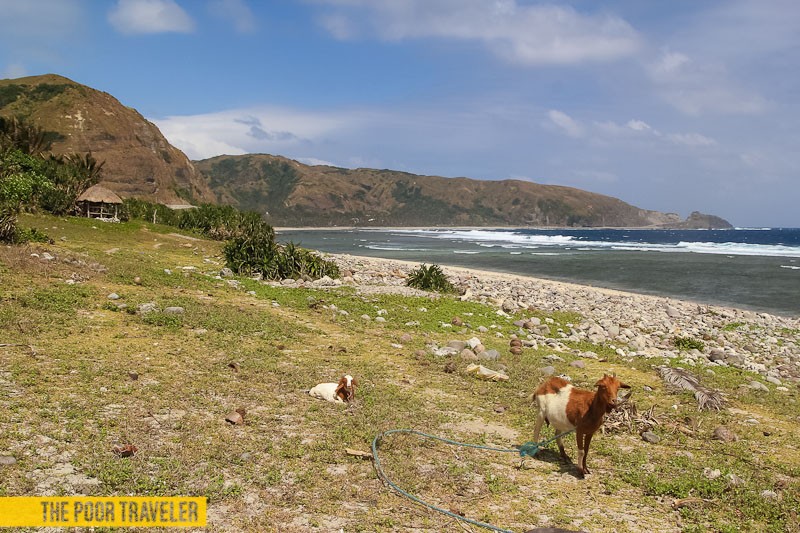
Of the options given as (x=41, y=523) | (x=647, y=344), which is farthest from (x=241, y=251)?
(x=41, y=523)

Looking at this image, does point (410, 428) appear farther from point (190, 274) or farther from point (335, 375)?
point (190, 274)

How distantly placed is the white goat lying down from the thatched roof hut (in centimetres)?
3422

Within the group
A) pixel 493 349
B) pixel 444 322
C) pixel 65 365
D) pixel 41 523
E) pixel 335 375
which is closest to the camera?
pixel 41 523

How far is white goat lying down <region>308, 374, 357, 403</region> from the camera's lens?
7.43 meters

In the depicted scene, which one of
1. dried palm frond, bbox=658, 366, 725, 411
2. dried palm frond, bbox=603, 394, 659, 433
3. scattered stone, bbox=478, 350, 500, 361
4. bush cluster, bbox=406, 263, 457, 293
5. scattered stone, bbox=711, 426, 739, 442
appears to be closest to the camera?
scattered stone, bbox=711, 426, 739, 442

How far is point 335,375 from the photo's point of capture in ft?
28.0

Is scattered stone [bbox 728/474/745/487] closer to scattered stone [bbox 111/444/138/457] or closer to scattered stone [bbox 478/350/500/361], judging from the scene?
scattered stone [bbox 478/350/500/361]

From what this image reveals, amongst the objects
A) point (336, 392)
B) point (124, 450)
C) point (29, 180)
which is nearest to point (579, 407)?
point (336, 392)

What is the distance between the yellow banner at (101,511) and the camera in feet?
12.9

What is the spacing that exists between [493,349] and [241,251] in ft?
42.0

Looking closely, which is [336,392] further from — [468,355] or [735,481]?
[735,481]

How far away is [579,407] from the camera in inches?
220

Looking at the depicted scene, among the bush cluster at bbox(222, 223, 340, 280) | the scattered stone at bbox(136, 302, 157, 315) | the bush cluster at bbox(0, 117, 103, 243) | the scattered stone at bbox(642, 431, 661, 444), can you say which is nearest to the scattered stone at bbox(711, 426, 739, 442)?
the scattered stone at bbox(642, 431, 661, 444)

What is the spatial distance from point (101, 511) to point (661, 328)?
18.0m
